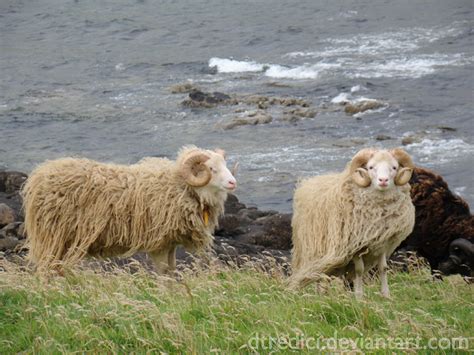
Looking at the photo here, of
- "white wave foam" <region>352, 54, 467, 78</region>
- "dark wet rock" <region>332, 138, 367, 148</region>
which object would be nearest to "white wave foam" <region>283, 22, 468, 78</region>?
"white wave foam" <region>352, 54, 467, 78</region>

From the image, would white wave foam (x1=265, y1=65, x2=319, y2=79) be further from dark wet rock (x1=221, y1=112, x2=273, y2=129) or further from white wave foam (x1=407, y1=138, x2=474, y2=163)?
white wave foam (x1=407, y1=138, x2=474, y2=163)

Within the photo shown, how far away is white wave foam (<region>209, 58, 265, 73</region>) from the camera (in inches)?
1359

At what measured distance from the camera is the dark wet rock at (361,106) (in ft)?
93.3

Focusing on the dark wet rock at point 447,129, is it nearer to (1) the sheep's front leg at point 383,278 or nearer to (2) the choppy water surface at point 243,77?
(2) the choppy water surface at point 243,77

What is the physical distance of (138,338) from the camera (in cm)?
664

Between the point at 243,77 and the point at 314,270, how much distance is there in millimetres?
24006

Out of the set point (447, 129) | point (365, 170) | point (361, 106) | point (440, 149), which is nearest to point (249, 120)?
point (361, 106)

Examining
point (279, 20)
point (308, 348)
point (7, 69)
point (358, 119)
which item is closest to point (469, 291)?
point (308, 348)

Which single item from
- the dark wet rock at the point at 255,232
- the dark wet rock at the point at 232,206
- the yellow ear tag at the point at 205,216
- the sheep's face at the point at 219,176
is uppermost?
the sheep's face at the point at 219,176

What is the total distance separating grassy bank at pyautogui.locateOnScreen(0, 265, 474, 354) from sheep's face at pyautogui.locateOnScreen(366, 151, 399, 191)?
1.40m

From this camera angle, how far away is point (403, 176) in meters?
9.87

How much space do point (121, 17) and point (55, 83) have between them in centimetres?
1042

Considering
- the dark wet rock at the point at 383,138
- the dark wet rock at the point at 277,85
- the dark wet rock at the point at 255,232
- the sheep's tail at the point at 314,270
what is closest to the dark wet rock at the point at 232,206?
the dark wet rock at the point at 255,232

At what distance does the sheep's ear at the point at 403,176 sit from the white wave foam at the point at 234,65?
24.6 metres
